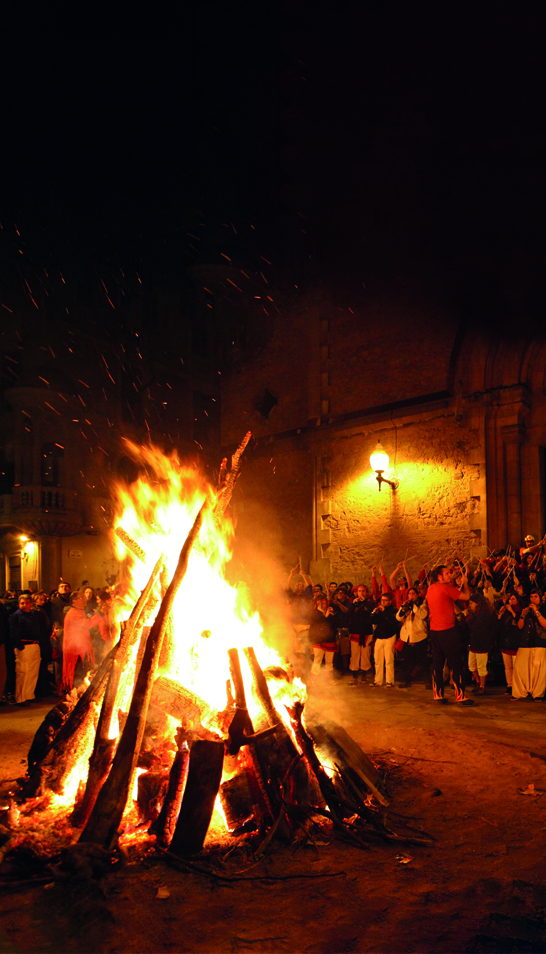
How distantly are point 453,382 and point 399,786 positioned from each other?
11311 millimetres

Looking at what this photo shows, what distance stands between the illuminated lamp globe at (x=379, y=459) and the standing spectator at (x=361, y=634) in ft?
13.0

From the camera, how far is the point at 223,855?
4016 mm

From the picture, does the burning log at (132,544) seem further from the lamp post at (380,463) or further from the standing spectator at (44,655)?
the lamp post at (380,463)

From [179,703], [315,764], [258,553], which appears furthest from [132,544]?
[258,553]

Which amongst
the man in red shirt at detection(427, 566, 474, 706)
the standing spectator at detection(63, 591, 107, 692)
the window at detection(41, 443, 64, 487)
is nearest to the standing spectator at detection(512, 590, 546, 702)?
the man in red shirt at detection(427, 566, 474, 706)

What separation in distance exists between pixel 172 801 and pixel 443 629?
6152 millimetres

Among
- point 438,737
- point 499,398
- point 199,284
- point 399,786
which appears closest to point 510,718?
point 438,737

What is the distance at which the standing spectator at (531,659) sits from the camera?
9727 mm

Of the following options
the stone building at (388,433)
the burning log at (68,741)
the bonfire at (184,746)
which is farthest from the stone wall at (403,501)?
the burning log at (68,741)

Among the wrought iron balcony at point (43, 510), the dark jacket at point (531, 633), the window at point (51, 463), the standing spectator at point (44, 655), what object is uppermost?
the window at point (51, 463)

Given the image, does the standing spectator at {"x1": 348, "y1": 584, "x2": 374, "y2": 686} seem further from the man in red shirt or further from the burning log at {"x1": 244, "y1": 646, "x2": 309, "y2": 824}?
the burning log at {"x1": 244, "y1": 646, "x2": 309, "y2": 824}

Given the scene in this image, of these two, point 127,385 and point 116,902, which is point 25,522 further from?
point 116,902

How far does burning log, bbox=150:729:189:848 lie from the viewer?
13.6 ft

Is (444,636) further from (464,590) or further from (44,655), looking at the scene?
(44,655)
